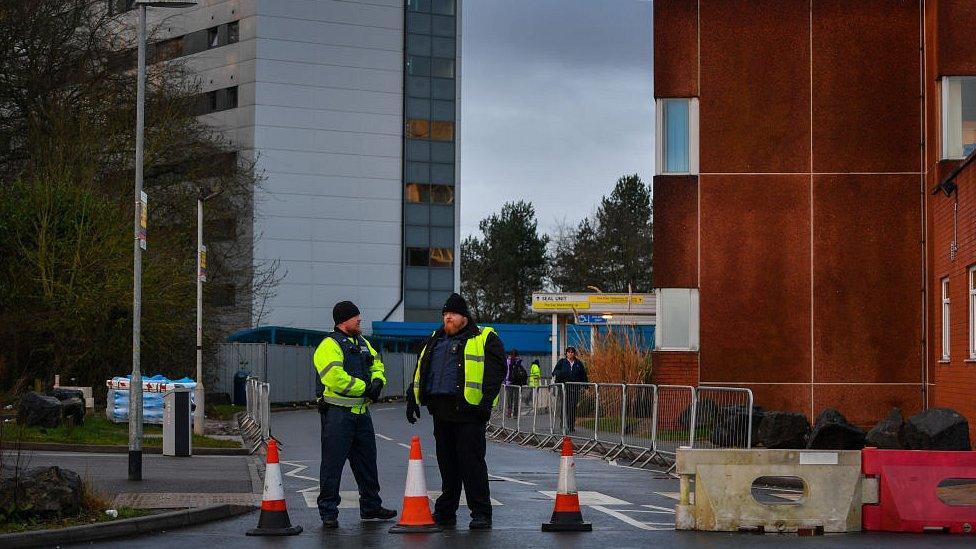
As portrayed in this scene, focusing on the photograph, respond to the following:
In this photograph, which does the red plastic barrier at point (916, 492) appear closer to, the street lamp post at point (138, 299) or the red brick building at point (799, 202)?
the street lamp post at point (138, 299)

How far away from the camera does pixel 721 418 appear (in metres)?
21.1

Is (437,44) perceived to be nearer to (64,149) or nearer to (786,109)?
(64,149)

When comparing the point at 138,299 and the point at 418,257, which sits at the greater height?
the point at 418,257

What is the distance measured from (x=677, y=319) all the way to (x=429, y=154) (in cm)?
4922

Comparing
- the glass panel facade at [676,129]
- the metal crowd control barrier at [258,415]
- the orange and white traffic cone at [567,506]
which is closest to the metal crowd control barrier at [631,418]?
the metal crowd control barrier at [258,415]

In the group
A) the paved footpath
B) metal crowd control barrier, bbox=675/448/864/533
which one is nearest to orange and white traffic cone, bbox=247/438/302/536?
the paved footpath

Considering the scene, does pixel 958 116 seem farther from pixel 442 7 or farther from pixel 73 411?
pixel 442 7

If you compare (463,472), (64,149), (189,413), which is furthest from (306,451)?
(64,149)

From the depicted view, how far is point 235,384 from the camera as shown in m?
50.4

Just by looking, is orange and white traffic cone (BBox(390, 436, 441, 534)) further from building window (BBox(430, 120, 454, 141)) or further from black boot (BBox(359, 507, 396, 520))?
building window (BBox(430, 120, 454, 141))

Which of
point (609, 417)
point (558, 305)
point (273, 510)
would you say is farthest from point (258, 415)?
point (558, 305)

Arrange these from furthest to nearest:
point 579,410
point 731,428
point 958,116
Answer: point 958,116, point 579,410, point 731,428

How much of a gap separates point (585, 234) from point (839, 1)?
252ft

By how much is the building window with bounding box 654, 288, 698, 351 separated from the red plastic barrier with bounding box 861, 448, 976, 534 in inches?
687
